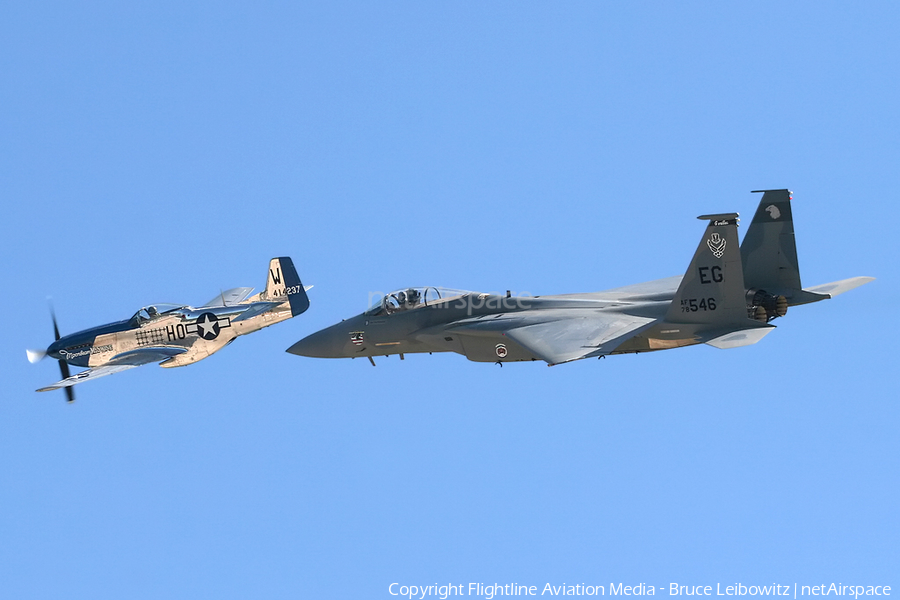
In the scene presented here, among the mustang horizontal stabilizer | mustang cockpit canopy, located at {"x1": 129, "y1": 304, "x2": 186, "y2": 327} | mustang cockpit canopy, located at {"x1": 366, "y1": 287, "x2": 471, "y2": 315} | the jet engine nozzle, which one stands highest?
mustang cockpit canopy, located at {"x1": 129, "y1": 304, "x2": 186, "y2": 327}

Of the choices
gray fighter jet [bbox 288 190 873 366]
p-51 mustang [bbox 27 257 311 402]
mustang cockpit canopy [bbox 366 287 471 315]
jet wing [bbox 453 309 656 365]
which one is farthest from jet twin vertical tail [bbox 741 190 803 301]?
p-51 mustang [bbox 27 257 311 402]

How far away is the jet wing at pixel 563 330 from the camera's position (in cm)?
2889

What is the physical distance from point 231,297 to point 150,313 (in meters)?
3.65

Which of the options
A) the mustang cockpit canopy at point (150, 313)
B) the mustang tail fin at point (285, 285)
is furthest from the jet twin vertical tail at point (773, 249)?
the mustang cockpit canopy at point (150, 313)

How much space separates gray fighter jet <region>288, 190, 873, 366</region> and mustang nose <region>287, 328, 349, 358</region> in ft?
0.08

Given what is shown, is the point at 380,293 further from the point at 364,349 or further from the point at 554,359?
the point at 554,359

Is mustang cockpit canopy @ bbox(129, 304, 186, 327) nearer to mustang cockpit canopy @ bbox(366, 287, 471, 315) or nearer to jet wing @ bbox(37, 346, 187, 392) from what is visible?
jet wing @ bbox(37, 346, 187, 392)

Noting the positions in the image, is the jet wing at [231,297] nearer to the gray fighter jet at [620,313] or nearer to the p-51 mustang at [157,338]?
the p-51 mustang at [157,338]

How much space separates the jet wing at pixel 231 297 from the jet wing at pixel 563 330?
9.91 metres

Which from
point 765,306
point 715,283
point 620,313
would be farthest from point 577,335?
point 765,306

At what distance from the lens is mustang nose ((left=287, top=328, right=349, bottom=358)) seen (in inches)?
1320

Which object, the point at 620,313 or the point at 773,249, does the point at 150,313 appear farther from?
the point at 773,249

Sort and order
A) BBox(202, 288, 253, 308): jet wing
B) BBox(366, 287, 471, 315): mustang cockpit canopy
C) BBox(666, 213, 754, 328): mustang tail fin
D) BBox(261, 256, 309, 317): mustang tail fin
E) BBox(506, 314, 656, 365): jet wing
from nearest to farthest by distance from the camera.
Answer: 1. BBox(666, 213, 754, 328): mustang tail fin
2. BBox(506, 314, 656, 365): jet wing
3. BBox(366, 287, 471, 315): mustang cockpit canopy
4. BBox(261, 256, 309, 317): mustang tail fin
5. BBox(202, 288, 253, 308): jet wing

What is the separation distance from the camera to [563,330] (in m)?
30.6
